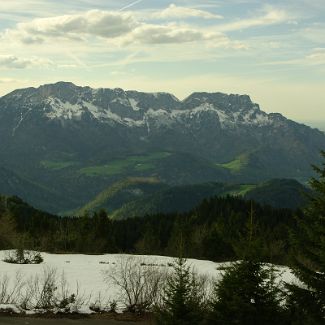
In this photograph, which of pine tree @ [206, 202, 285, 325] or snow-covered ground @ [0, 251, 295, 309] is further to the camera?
snow-covered ground @ [0, 251, 295, 309]

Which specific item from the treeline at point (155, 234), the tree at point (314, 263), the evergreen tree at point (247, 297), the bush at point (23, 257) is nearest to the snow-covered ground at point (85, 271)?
the bush at point (23, 257)

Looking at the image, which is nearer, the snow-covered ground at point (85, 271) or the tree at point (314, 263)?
the tree at point (314, 263)

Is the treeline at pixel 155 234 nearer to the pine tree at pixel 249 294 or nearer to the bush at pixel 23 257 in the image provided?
the pine tree at pixel 249 294

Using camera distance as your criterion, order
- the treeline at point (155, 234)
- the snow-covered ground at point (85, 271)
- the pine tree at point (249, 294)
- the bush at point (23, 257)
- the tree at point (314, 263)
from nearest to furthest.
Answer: the pine tree at point (249, 294)
the tree at point (314, 263)
the snow-covered ground at point (85, 271)
the bush at point (23, 257)
the treeline at point (155, 234)

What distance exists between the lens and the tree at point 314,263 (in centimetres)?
2320

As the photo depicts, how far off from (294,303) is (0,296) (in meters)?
21.5

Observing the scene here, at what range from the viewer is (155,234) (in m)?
140

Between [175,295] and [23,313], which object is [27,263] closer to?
[23,313]

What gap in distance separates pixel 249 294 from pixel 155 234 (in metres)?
118

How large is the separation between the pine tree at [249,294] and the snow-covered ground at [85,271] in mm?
8024

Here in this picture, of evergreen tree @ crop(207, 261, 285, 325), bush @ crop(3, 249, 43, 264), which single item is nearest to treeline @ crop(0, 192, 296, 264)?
evergreen tree @ crop(207, 261, 285, 325)

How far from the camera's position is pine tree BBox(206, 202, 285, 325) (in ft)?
75.8

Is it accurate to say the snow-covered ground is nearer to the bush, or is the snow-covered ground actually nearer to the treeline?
the bush

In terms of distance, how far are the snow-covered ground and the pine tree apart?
8024mm
